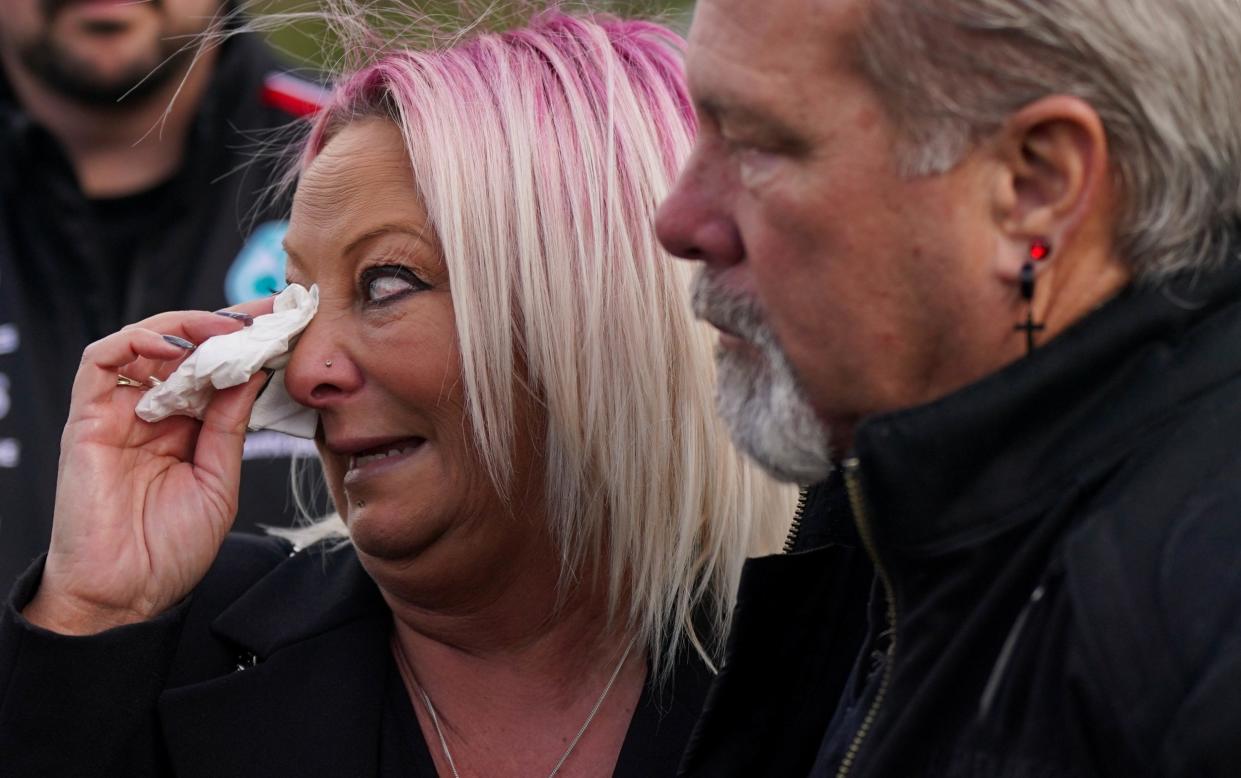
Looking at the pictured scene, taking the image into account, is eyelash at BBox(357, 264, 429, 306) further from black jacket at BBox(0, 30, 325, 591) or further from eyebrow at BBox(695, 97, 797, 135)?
black jacket at BBox(0, 30, 325, 591)

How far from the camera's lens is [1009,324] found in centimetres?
153

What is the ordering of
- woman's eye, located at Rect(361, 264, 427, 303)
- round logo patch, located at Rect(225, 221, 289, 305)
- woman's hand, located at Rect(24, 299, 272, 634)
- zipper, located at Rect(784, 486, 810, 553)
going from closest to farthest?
zipper, located at Rect(784, 486, 810, 553) → woman's hand, located at Rect(24, 299, 272, 634) → woman's eye, located at Rect(361, 264, 427, 303) → round logo patch, located at Rect(225, 221, 289, 305)

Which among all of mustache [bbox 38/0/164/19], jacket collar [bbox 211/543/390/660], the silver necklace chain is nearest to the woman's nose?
jacket collar [bbox 211/543/390/660]

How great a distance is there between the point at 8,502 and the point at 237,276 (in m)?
0.78

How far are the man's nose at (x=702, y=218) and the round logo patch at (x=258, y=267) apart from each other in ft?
6.98

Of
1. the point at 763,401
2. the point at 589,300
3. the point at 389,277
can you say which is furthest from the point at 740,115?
the point at 389,277

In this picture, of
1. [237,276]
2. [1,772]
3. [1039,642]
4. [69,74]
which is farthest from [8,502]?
[1039,642]

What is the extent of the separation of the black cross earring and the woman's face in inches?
43.7

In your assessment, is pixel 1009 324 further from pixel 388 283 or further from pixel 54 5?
pixel 54 5

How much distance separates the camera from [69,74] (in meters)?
3.79

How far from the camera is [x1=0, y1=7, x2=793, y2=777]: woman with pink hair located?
7.77 ft

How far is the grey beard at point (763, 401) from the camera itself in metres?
1.70

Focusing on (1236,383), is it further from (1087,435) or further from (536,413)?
(536,413)

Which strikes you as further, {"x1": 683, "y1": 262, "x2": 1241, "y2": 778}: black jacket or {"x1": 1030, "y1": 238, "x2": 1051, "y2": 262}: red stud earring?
{"x1": 1030, "y1": 238, "x2": 1051, "y2": 262}: red stud earring
